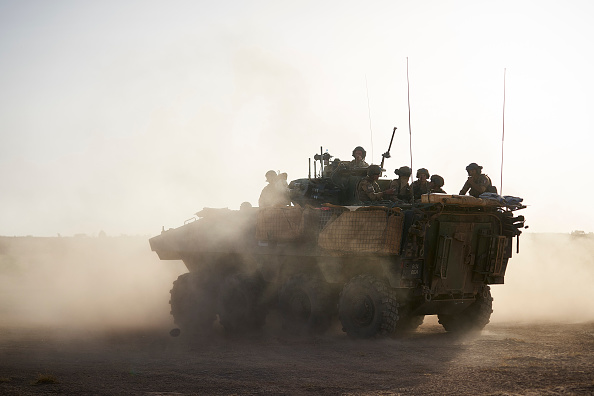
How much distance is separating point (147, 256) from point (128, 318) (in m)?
15.6

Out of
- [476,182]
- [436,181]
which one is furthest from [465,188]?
[436,181]

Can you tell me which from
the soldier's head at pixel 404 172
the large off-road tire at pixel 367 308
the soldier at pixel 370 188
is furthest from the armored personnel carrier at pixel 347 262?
the soldier's head at pixel 404 172

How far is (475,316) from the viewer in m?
17.4

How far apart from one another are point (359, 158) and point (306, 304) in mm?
3928

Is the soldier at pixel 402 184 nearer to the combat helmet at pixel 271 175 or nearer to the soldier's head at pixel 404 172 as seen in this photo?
the soldier's head at pixel 404 172

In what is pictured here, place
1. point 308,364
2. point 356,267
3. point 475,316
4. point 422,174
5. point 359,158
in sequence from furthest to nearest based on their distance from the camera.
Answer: point 359,158 < point 475,316 < point 422,174 < point 356,267 < point 308,364

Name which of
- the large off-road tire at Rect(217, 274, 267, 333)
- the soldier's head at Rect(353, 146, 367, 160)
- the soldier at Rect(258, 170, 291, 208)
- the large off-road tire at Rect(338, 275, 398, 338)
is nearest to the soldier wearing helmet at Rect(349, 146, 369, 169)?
the soldier's head at Rect(353, 146, 367, 160)

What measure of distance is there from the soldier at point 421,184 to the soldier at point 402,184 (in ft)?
0.57

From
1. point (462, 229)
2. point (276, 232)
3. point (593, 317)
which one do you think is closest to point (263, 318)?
point (276, 232)

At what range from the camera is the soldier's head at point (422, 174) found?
1733 centimetres

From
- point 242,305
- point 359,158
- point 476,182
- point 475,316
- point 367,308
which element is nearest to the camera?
point 367,308

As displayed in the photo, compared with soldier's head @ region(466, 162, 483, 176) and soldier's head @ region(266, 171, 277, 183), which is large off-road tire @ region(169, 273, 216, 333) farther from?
soldier's head @ region(466, 162, 483, 176)

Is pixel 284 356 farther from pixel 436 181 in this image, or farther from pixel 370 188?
pixel 436 181

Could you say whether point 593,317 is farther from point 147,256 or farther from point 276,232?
point 147,256
